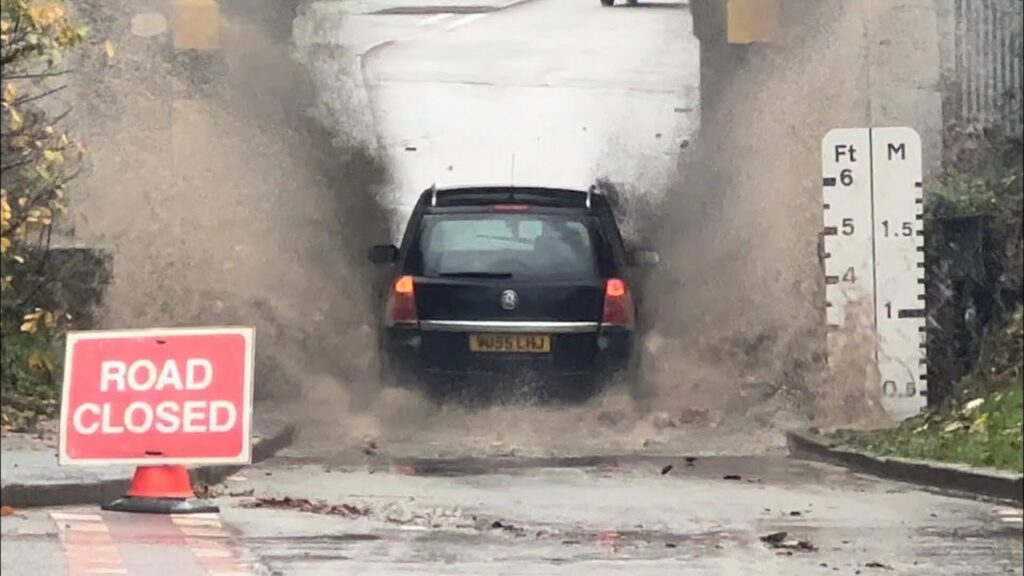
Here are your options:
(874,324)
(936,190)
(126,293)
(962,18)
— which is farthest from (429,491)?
(962,18)

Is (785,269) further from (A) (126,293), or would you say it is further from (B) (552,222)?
(A) (126,293)

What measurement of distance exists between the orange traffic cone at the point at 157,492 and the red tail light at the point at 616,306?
2.07ft

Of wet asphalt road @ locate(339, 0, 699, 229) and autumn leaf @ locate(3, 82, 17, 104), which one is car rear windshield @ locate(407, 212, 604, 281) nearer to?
wet asphalt road @ locate(339, 0, 699, 229)

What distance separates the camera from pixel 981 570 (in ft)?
7.49

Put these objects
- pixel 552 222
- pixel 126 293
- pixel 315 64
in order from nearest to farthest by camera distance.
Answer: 1. pixel 126 293
2. pixel 552 222
3. pixel 315 64

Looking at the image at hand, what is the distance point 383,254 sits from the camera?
91.4 inches

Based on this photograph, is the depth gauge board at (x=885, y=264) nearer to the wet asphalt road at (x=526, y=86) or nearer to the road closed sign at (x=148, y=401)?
the wet asphalt road at (x=526, y=86)

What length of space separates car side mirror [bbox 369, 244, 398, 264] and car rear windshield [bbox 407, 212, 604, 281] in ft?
0.18

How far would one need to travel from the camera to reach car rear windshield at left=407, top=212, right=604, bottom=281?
2.18 meters

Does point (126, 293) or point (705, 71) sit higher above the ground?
point (705, 71)

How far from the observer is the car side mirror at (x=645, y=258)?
231cm

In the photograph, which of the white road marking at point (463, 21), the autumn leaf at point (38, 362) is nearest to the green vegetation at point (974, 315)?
the white road marking at point (463, 21)

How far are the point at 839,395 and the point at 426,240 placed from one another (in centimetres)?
69

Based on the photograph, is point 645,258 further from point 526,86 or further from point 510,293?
point 526,86
